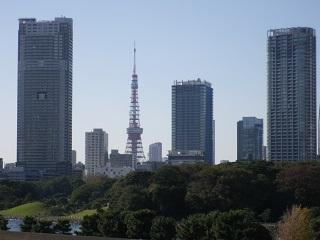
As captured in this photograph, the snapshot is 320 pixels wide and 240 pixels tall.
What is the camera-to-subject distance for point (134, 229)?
4188cm

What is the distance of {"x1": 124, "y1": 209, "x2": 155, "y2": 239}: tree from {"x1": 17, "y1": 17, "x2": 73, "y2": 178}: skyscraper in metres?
119

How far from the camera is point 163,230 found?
134 feet

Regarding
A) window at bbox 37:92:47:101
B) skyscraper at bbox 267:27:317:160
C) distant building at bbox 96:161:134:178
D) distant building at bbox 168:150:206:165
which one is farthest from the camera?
distant building at bbox 96:161:134:178

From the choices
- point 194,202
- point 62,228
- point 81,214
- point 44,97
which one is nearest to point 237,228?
point 62,228

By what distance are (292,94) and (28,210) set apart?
71.0 meters

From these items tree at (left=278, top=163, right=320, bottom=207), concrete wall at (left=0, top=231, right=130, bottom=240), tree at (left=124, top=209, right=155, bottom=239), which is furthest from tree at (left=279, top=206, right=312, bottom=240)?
tree at (left=278, top=163, right=320, bottom=207)

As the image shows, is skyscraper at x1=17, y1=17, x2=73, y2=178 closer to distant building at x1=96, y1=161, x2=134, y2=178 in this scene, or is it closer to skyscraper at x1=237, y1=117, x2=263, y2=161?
distant building at x1=96, y1=161, x2=134, y2=178

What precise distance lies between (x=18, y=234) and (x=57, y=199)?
7681 cm

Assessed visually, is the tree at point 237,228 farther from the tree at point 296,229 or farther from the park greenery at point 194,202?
the tree at point 296,229

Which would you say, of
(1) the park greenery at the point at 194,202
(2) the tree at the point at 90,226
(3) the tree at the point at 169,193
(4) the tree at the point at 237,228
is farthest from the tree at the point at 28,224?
(3) the tree at the point at 169,193

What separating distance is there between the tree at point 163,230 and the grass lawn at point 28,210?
175 feet

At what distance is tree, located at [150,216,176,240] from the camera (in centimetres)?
4084

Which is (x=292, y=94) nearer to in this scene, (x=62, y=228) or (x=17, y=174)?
(x=17, y=174)

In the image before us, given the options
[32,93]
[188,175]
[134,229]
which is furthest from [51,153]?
[134,229]
